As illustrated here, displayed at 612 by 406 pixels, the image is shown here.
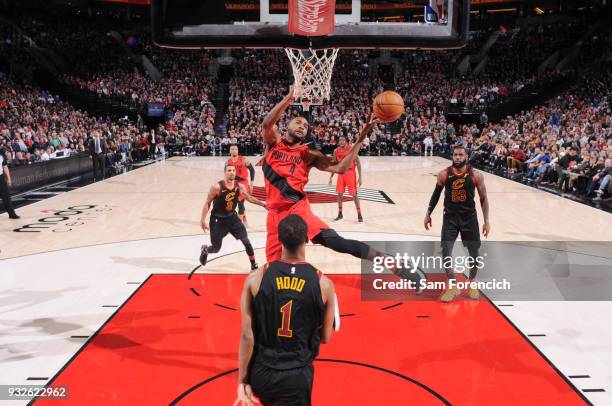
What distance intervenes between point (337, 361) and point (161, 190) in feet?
37.9

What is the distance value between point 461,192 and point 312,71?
6705mm

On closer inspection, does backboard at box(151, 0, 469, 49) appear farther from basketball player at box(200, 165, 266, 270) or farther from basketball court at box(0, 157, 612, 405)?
basketball court at box(0, 157, 612, 405)

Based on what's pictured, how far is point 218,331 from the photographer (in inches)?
211

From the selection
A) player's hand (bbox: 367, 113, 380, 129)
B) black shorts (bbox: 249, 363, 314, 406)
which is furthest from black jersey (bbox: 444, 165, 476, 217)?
black shorts (bbox: 249, 363, 314, 406)

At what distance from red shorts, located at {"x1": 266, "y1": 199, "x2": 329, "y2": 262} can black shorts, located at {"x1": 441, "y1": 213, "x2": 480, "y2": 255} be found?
1.84 metres

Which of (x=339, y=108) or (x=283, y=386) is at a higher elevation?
(x=339, y=108)

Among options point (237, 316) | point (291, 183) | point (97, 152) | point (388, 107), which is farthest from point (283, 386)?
point (97, 152)

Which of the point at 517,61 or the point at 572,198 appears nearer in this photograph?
the point at 572,198

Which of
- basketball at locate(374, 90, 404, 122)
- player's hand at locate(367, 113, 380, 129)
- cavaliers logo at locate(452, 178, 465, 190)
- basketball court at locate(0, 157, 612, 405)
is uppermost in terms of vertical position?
basketball at locate(374, 90, 404, 122)

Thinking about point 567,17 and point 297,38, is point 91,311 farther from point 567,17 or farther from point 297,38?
point 567,17

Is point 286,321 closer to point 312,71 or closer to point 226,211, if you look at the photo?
point 226,211

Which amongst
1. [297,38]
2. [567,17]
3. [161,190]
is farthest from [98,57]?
[297,38]

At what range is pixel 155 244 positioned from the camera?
9.07 meters

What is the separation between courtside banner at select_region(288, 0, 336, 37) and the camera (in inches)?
288
